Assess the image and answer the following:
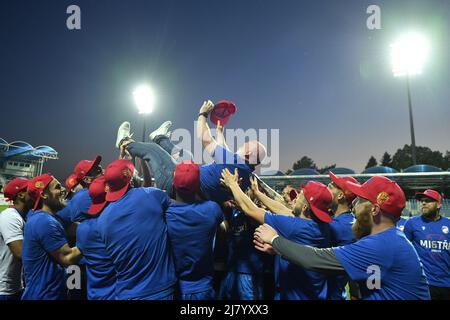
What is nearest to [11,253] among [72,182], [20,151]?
[72,182]

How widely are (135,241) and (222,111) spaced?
2037mm

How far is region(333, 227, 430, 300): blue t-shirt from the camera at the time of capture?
5.78 feet

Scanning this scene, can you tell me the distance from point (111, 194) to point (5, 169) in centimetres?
3745

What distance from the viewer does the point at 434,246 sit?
15.3 feet

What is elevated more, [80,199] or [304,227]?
[80,199]

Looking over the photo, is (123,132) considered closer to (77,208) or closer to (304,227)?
(77,208)

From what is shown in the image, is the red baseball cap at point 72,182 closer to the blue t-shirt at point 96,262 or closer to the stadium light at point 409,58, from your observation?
the blue t-shirt at point 96,262

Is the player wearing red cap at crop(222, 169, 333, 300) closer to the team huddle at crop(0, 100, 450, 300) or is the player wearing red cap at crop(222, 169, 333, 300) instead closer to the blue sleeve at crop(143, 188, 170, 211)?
the team huddle at crop(0, 100, 450, 300)

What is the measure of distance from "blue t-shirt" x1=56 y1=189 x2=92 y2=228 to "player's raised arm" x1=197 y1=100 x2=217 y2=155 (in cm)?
148

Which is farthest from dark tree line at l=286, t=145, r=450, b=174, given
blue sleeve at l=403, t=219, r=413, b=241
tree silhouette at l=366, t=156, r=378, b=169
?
blue sleeve at l=403, t=219, r=413, b=241

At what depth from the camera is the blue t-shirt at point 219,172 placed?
115 inches

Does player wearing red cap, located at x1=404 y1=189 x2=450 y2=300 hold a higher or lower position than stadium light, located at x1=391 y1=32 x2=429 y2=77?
lower
